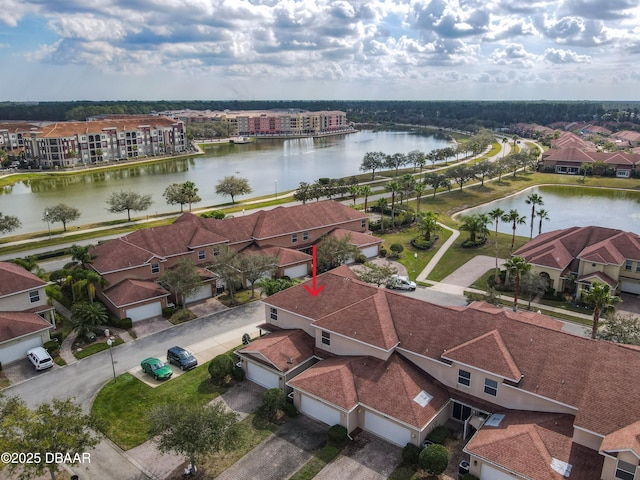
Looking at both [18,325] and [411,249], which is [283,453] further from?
[411,249]

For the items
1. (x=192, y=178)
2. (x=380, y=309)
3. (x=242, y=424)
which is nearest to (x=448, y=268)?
(x=380, y=309)

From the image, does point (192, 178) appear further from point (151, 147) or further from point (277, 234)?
point (277, 234)

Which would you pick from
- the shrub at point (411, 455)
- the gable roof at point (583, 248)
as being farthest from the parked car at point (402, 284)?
the shrub at point (411, 455)

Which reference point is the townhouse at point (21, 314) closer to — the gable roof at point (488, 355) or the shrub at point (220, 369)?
the shrub at point (220, 369)

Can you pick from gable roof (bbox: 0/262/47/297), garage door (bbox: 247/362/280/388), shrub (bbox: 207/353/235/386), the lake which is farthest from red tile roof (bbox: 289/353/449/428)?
the lake

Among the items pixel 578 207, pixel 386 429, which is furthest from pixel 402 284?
pixel 578 207

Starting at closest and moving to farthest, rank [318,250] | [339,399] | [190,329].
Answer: [339,399] < [190,329] < [318,250]
